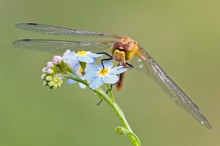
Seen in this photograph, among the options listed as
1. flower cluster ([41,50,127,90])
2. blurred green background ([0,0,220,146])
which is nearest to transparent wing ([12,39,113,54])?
flower cluster ([41,50,127,90])

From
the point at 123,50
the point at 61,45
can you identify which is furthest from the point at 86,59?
the point at 61,45

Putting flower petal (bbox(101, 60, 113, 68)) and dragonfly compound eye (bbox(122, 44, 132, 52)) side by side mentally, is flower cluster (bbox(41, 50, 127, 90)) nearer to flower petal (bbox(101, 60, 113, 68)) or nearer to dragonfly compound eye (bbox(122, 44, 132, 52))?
flower petal (bbox(101, 60, 113, 68))

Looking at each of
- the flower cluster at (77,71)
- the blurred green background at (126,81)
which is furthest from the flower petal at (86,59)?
the blurred green background at (126,81)

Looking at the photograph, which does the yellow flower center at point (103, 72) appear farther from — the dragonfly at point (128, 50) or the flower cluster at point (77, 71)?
the dragonfly at point (128, 50)

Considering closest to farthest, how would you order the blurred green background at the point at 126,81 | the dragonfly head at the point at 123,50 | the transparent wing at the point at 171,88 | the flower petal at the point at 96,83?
the flower petal at the point at 96,83
the transparent wing at the point at 171,88
the dragonfly head at the point at 123,50
the blurred green background at the point at 126,81

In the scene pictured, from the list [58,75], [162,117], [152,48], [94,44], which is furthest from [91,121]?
[58,75]

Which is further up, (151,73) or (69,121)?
(151,73)

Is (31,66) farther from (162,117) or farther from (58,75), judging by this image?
(58,75)

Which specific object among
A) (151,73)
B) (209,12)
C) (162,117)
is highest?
(151,73)
